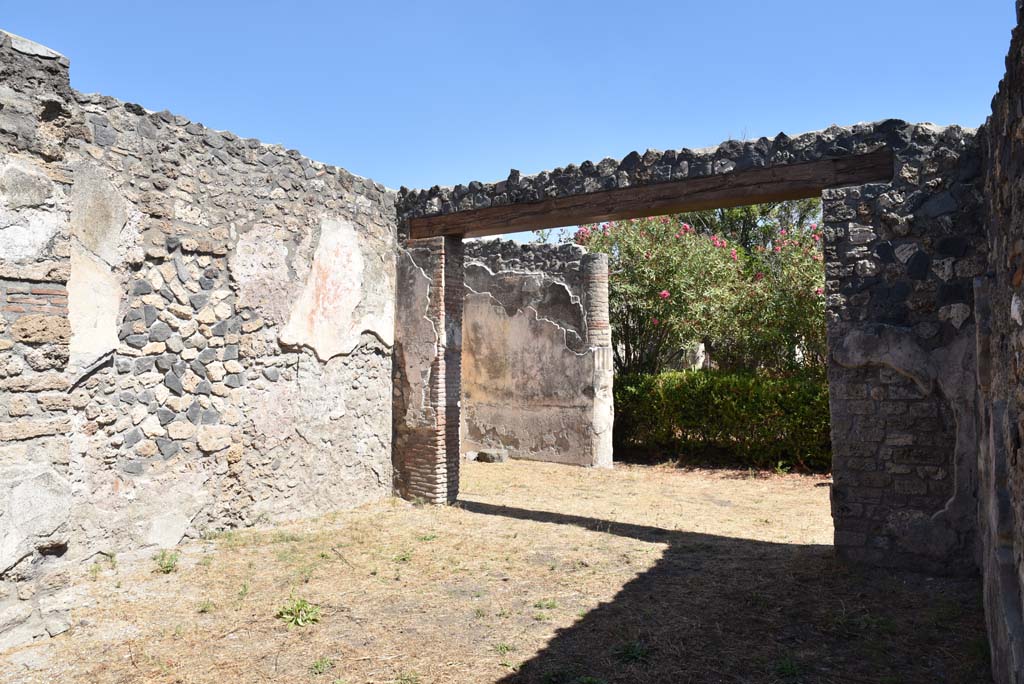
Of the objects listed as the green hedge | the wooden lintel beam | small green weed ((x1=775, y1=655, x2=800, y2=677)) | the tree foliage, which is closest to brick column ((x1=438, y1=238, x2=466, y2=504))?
the wooden lintel beam

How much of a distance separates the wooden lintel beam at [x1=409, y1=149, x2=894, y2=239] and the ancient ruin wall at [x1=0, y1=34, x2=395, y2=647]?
3.33 ft

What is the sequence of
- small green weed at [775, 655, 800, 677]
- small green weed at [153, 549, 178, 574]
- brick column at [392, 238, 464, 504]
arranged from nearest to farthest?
small green weed at [775, 655, 800, 677]
small green weed at [153, 549, 178, 574]
brick column at [392, 238, 464, 504]

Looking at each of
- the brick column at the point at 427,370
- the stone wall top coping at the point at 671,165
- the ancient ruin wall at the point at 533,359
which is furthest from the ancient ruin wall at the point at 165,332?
the ancient ruin wall at the point at 533,359

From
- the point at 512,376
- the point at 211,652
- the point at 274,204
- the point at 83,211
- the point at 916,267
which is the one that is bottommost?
the point at 211,652

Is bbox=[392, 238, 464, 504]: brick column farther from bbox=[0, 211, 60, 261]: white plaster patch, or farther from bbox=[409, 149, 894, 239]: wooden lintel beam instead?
bbox=[0, 211, 60, 261]: white plaster patch

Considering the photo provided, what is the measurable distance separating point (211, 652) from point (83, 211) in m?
2.95

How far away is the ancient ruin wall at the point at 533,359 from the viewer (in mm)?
9797

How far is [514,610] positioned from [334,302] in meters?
3.40

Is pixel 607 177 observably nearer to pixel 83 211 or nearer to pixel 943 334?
pixel 943 334

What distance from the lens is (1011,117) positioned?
252 centimetres

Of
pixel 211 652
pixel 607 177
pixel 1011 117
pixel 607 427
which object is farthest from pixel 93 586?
pixel 607 427

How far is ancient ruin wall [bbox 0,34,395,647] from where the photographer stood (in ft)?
12.2

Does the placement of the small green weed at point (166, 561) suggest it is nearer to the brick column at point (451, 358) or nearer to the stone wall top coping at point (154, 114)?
the brick column at point (451, 358)

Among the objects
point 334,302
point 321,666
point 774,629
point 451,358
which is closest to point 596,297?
point 451,358
